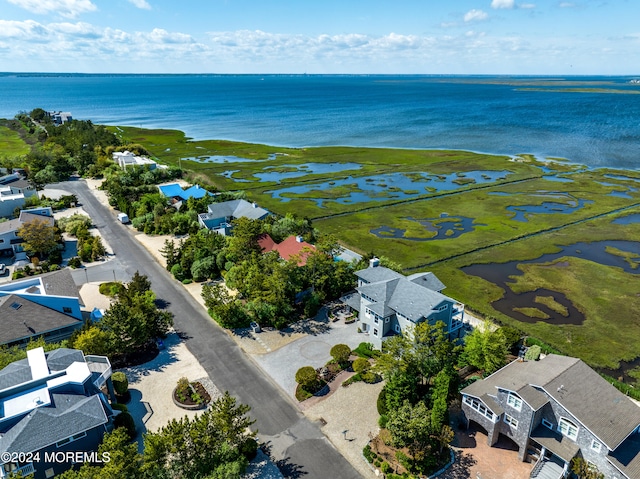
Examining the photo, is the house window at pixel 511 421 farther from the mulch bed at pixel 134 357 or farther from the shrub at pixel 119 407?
the mulch bed at pixel 134 357

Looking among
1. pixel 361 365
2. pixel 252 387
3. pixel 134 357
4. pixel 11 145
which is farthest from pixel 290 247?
pixel 11 145

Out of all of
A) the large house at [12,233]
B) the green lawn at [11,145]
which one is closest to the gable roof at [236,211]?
the large house at [12,233]

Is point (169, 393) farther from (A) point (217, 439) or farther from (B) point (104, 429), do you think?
Result: (A) point (217, 439)

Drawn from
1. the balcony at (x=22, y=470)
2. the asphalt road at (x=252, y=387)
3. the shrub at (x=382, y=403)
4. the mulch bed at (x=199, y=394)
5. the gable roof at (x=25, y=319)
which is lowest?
the asphalt road at (x=252, y=387)

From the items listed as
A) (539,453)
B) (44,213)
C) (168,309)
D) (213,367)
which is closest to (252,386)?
(213,367)

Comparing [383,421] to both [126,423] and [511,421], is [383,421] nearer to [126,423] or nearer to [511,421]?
[511,421]

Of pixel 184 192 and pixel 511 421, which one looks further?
pixel 184 192
